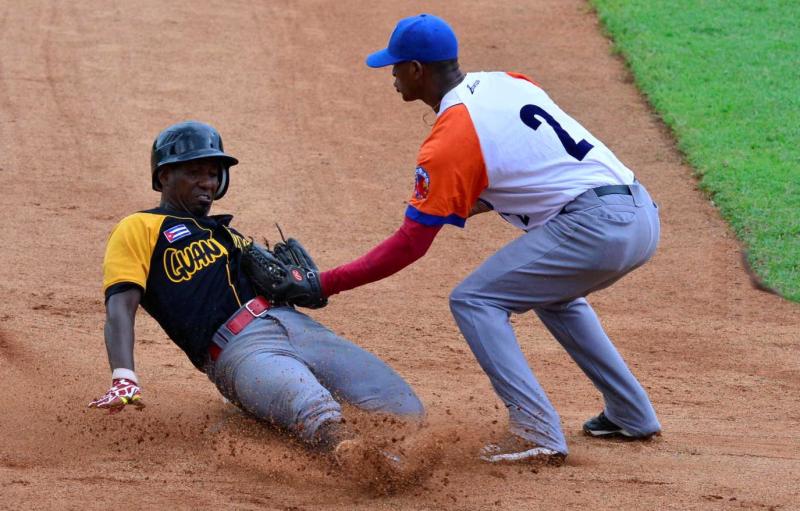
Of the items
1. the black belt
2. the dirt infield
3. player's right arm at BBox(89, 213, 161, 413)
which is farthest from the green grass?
player's right arm at BBox(89, 213, 161, 413)

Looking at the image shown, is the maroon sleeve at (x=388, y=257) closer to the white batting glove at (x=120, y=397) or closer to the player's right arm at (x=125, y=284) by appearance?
the player's right arm at (x=125, y=284)

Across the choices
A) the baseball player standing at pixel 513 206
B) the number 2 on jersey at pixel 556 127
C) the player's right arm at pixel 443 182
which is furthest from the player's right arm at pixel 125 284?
the number 2 on jersey at pixel 556 127

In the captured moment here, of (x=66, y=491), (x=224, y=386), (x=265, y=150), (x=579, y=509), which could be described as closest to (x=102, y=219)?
(x=265, y=150)

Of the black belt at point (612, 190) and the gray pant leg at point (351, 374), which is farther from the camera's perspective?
the gray pant leg at point (351, 374)

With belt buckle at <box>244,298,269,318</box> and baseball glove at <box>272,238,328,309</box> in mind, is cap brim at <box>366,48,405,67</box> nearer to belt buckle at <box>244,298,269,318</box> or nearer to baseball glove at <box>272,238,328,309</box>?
baseball glove at <box>272,238,328,309</box>

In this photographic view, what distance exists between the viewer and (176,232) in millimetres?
5266

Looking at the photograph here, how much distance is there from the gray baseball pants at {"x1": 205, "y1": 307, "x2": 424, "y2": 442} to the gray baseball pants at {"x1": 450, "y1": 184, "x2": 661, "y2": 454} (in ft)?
1.55

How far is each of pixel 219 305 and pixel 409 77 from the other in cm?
130

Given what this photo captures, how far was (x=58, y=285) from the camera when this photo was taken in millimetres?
8023

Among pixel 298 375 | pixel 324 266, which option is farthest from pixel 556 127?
pixel 324 266

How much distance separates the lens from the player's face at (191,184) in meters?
5.37

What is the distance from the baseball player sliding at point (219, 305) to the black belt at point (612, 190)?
3.93 ft

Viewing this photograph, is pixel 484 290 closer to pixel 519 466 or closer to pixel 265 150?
→ pixel 519 466

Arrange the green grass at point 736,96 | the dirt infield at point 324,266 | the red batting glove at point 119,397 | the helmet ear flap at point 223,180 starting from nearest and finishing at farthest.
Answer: the red batting glove at point 119,397 → the dirt infield at point 324,266 → the helmet ear flap at point 223,180 → the green grass at point 736,96
